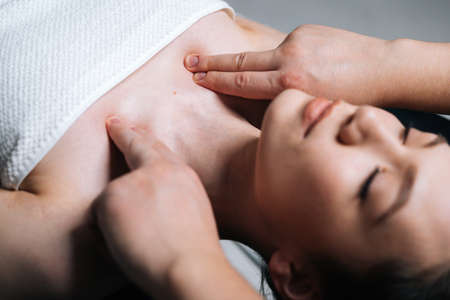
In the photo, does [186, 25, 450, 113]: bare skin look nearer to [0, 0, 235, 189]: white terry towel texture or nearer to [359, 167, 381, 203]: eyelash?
[0, 0, 235, 189]: white terry towel texture

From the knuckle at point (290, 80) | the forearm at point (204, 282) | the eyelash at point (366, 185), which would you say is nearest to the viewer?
the forearm at point (204, 282)

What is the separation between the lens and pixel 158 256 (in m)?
0.62

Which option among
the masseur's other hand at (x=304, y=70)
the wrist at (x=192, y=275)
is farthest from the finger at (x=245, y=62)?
the wrist at (x=192, y=275)

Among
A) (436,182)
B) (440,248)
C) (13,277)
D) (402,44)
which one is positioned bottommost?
(13,277)

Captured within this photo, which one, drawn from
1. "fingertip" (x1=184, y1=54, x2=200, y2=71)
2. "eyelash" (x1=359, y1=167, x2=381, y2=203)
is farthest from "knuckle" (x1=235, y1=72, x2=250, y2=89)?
"eyelash" (x1=359, y1=167, x2=381, y2=203)

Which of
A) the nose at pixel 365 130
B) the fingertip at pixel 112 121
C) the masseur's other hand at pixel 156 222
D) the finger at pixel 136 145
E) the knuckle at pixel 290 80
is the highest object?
the knuckle at pixel 290 80

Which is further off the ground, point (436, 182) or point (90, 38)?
point (90, 38)

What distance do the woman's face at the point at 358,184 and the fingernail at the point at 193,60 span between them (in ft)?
0.98

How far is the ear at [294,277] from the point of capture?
2.54 ft

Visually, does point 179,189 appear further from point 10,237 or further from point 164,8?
point 164,8

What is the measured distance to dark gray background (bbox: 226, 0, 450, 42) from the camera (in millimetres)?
1848

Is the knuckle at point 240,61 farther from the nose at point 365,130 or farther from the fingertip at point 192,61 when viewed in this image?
the nose at point 365,130

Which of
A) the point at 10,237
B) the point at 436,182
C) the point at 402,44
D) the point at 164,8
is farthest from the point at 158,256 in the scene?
the point at 402,44

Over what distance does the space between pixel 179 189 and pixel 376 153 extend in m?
0.34
